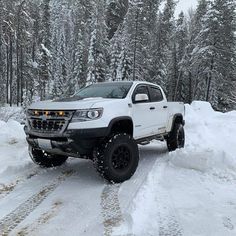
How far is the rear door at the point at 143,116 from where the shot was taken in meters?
7.43

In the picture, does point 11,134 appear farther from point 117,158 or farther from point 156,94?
point 117,158

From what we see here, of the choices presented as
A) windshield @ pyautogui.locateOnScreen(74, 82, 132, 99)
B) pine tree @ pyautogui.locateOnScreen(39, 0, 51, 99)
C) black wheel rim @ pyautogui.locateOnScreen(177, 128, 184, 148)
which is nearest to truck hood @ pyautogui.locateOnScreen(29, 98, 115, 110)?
windshield @ pyautogui.locateOnScreen(74, 82, 132, 99)

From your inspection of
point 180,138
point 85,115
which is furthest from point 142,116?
point 180,138

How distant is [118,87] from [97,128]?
1780 mm

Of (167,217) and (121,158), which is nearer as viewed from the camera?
(167,217)

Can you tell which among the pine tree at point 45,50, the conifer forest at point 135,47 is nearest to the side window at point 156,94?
the conifer forest at point 135,47

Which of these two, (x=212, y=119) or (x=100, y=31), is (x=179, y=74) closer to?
(x=100, y=31)

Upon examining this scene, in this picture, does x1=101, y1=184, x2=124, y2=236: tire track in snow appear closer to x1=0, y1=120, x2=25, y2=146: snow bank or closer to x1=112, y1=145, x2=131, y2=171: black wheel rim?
x1=112, y1=145, x2=131, y2=171: black wheel rim

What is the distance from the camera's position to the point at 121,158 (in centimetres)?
678

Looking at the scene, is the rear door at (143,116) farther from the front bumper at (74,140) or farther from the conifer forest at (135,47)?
the conifer forest at (135,47)

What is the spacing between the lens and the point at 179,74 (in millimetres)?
45656

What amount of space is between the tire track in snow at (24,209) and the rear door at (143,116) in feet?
6.29

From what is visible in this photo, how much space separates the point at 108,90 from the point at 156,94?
1.51m

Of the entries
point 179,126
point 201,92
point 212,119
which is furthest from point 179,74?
point 179,126
